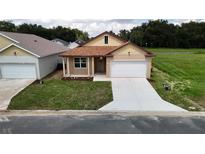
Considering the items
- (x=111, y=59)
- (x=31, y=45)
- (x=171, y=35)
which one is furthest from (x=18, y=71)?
(x=171, y=35)

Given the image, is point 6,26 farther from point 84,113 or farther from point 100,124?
point 100,124

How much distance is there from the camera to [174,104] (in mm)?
9844

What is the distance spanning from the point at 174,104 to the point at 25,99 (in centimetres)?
870

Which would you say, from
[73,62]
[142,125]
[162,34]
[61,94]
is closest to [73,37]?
[162,34]

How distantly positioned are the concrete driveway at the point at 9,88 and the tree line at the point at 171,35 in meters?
58.7

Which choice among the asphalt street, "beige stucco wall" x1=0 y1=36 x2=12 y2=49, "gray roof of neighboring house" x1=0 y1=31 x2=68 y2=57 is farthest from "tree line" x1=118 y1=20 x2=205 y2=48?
the asphalt street

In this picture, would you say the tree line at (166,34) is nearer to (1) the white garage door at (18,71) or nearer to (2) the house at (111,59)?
(2) the house at (111,59)

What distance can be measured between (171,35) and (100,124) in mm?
67454

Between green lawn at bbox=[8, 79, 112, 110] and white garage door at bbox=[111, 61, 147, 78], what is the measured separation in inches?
87.7

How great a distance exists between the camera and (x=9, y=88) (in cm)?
1302

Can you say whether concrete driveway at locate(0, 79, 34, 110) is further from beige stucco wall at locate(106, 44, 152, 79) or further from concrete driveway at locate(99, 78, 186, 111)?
beige stucco wall at locate(106, 44, 152, 79)

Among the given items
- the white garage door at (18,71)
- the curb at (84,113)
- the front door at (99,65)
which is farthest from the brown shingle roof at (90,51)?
the curb at (84,113)

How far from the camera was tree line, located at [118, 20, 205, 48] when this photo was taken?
6675 centimetres
